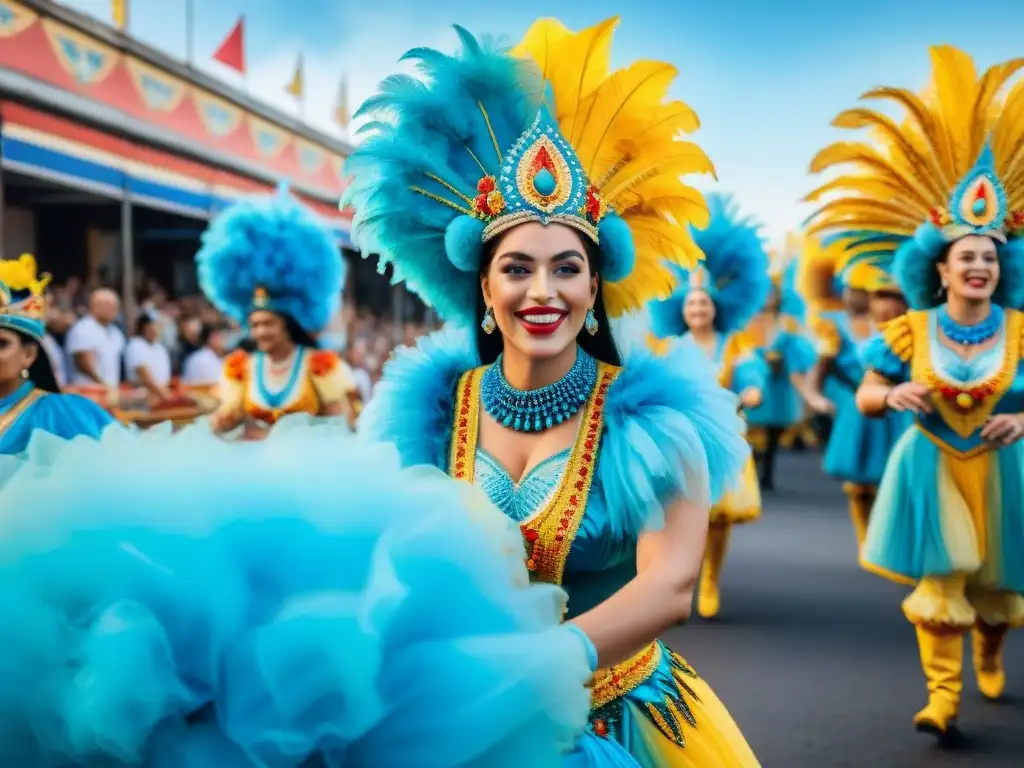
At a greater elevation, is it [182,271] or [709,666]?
[182,271]

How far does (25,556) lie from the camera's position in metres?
1.05

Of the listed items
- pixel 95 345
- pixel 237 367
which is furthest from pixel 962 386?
pixel 95 345

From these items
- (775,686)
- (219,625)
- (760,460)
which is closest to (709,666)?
(775,686)

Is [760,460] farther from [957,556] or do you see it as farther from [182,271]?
[957,556]

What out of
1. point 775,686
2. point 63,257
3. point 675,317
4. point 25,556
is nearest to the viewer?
point 25,556

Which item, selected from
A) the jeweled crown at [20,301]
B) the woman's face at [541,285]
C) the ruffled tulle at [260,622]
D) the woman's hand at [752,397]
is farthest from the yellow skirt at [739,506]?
the ruffled tulle at [260,622]

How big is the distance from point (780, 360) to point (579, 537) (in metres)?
10.1

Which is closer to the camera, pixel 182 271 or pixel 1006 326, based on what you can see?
pixel 1006 326

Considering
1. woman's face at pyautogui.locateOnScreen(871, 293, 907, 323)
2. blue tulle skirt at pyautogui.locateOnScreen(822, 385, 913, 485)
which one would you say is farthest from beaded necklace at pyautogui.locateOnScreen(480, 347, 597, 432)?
blue tulle skirt at pyautogui.locateOnScreen(822, 385, 913, 485)

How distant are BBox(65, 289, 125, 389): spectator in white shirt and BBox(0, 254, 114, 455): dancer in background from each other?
4.64 metres

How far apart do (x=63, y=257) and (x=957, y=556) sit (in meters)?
10.5

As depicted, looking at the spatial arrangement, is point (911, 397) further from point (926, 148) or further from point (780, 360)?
point (780, 360)

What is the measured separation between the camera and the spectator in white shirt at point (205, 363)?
11.0m

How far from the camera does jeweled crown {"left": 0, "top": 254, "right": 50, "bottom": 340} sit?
13.4ft
